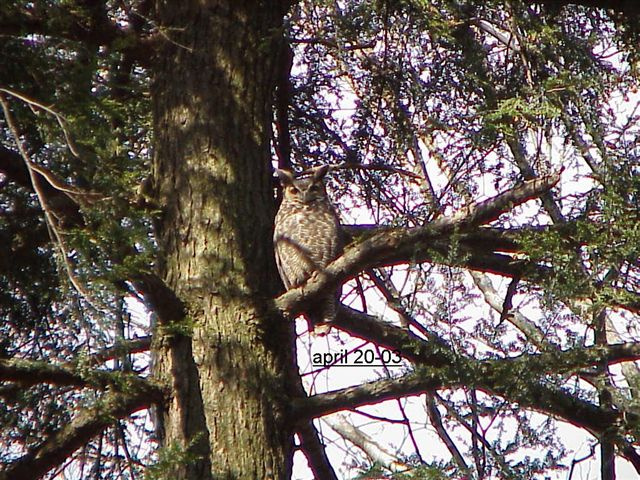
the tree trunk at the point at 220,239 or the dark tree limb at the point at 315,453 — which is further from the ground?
the tree trunk at the point at 220,239

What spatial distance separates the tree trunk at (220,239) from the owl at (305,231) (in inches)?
40.7

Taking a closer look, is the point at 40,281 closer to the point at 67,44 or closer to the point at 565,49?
the point at 67,44

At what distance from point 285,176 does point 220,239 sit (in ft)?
4.12

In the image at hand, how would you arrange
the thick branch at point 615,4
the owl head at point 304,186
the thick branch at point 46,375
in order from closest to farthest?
the thick branch at point 46,375
the thick branch at point 615,4
the owl head at point 304,186

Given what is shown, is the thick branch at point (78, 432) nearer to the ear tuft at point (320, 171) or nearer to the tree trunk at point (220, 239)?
the tree trunk at point (220, 239)

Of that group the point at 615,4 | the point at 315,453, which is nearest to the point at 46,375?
the point at 315,453

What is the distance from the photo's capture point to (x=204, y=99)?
163 inches

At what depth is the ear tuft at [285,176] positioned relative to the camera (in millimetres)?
5055

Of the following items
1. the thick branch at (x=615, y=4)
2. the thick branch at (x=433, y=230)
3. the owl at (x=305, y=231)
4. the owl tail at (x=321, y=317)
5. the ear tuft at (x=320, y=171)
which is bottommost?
the thick branch at (x=433, y=230)

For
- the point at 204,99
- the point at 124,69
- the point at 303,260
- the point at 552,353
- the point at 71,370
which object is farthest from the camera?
the point at 303,260

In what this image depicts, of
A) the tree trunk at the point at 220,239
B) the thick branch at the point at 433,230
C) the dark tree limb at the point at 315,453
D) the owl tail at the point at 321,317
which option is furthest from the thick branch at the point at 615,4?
the dark tree limb at the point at 315,453

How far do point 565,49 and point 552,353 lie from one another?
4.97 ft

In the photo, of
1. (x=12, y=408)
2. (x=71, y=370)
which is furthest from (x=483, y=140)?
(x=12, y=408)

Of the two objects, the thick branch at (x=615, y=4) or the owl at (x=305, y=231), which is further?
the owl at (x=305, y=231)
